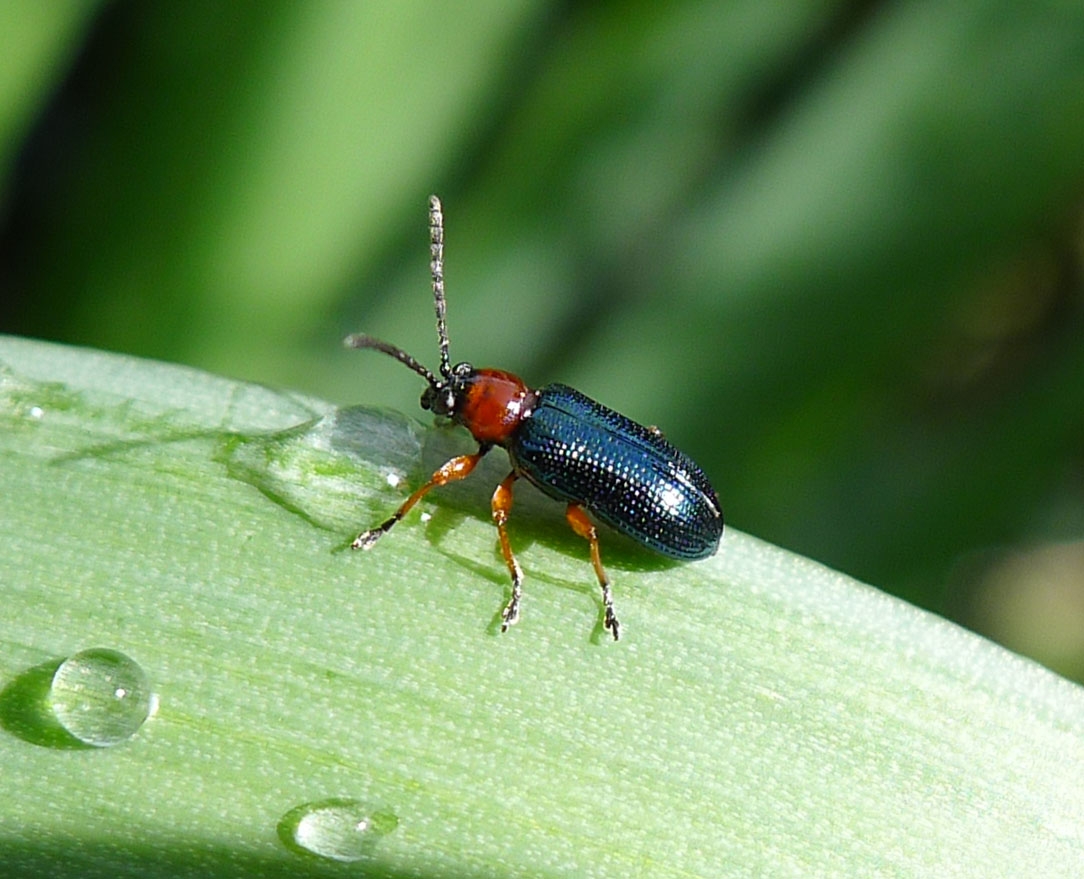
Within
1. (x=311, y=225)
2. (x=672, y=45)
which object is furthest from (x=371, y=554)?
(x=672, y=45)

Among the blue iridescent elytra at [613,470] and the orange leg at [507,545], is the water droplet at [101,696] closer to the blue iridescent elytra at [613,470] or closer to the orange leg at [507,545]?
the orange leg at [507,545]

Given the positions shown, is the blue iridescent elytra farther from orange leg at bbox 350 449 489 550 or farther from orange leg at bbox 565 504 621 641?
orange leg at bbox 350 449 489 550

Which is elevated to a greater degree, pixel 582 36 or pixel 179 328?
pixel 582 36

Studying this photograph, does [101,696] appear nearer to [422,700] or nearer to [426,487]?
[422,700]

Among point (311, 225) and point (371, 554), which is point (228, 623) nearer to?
point (371, 554)

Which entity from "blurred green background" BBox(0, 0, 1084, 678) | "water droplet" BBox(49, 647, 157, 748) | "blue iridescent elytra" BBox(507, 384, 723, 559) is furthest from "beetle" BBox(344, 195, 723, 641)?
"water droplet" BBox(49, 647, 157, 748)

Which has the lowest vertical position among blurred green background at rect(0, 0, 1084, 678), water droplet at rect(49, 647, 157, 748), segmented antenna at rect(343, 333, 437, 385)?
water droplet at rect(49, 647, 157, 748)
